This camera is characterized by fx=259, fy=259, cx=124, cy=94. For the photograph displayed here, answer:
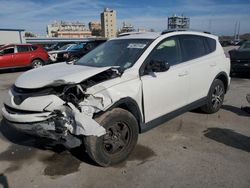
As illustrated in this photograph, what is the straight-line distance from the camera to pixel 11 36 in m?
33.1

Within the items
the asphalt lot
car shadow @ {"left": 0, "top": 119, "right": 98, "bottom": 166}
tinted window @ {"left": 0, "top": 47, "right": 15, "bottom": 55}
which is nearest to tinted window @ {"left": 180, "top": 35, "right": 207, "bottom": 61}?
the asphalt lot

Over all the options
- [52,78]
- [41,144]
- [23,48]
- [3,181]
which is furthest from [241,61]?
[23,48]

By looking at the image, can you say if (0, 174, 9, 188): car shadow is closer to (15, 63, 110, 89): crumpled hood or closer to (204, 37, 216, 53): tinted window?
(15, 63, 110, 89): crumpled hood

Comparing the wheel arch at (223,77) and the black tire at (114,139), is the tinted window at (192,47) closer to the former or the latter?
the wheel arch at (223,77)

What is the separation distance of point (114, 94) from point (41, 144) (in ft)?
5.94

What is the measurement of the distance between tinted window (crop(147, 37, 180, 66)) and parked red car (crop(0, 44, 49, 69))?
1228cm

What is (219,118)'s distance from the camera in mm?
5484

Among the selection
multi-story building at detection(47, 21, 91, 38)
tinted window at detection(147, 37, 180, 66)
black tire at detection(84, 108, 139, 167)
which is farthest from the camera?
multi-story building at detection(47, 21, 91, 38)

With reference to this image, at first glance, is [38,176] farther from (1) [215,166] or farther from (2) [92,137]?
(1) [215,166]

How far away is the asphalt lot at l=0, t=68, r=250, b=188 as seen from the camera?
10.6ft

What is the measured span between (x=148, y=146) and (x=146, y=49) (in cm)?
155

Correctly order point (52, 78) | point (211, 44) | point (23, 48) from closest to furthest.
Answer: point (52, 78), point (211, 44), point (23, 48)

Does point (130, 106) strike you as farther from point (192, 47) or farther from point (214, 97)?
point (214, 97)

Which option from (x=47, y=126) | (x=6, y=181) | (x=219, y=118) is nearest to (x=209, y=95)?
(x=219, y=118)
